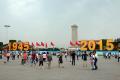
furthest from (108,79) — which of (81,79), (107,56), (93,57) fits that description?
(107,56)

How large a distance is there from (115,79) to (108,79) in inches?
17.7

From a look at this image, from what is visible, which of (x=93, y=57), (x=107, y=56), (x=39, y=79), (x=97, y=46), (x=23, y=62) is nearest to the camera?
(x=39, y=79)

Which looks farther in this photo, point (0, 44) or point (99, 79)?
point (0, 44)

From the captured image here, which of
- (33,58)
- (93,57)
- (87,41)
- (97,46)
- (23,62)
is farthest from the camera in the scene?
(97,46)

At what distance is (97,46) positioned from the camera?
140 meters

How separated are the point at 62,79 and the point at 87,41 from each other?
107 metres

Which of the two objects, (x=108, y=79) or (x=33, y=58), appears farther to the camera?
(x=33, y=58)

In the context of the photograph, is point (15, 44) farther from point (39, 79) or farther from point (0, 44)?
point (39, 79)

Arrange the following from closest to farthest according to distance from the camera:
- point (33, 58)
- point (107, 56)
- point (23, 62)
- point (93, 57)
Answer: point (93, 57), point (33, 58), point (23, 62), point (107, 56)

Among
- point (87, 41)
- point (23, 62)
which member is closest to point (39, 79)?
point (23, 62)

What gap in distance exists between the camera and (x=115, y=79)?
57.7 feet

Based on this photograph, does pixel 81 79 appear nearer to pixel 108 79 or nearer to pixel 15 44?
pixel 108 79

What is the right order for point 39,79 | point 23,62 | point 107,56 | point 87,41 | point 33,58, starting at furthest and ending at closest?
1. point 87,41
2. point 107,56
3. point 23,62
4. point 33,58
5. point 39,79

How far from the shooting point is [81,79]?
57.4ft
